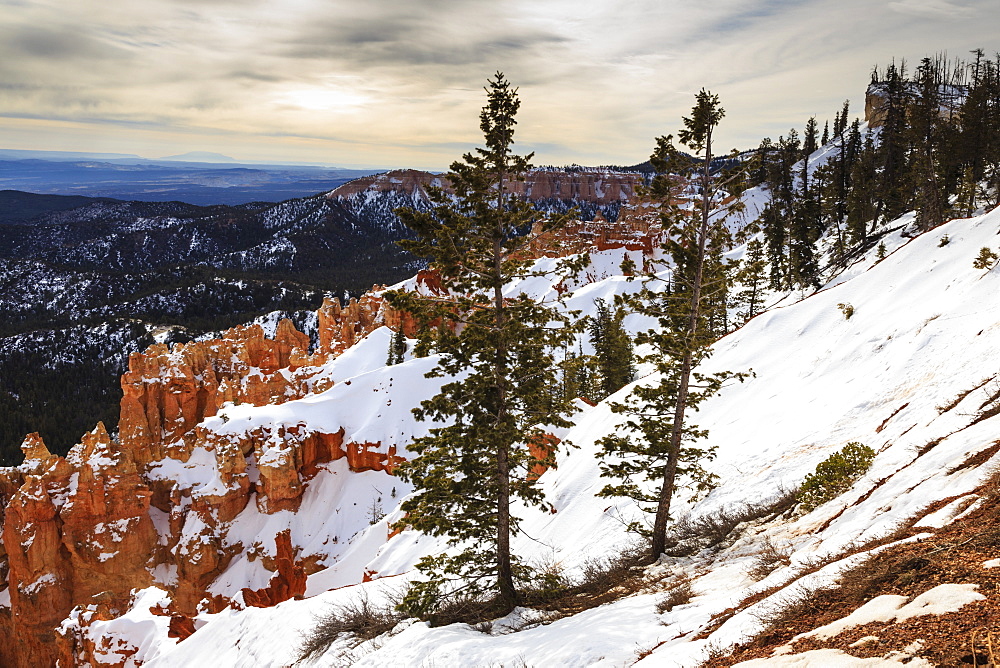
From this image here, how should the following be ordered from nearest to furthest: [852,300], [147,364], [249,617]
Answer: [249,617]
[852,300]
[147,364]

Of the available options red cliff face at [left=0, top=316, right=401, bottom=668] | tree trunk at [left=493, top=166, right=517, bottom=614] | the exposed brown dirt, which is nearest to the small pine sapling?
the exposed brown dirt

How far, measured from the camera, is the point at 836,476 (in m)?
10.3

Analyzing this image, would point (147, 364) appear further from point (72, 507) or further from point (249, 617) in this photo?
point (249, 617)

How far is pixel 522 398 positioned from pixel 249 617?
1209 centimetres

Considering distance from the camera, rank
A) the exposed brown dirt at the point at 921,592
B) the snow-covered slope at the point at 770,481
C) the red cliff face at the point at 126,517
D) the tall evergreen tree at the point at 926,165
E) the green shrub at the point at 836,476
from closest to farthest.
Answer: the exposed brown dirt at the point at 921,592, the snow-covered slope at the point at 770,481, the green shrub at the point at 836,476, the red cliff face at the point at 126,517, the tall evergreen tree at the point at 926,165

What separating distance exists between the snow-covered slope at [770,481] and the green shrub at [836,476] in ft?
0.91

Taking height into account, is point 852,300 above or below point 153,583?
above

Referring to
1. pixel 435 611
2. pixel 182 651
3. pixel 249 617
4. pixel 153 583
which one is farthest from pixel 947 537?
pixel 153 583

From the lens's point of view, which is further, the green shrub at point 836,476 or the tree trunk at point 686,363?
the tree trunk at point 686,363

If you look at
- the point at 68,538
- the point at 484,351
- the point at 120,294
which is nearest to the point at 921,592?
the point at 484,351

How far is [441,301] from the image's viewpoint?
10.8 metres

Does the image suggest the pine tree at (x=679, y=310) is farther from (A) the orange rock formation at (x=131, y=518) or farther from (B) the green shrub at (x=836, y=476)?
(A) the orange rock formation at (x=131, y=518)

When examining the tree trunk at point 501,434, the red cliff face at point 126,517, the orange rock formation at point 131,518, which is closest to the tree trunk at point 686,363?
the tree trunk at point 501,434

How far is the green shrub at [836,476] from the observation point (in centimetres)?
1012
